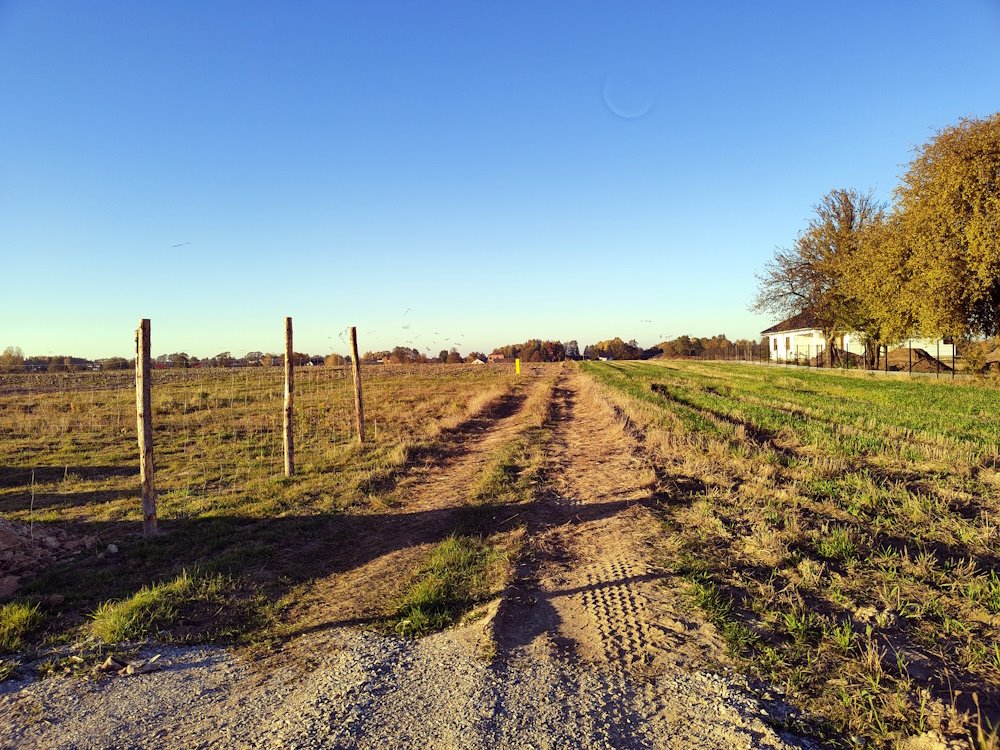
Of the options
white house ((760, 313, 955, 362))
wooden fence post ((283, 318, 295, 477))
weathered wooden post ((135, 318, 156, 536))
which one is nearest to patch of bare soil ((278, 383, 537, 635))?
wooden fence post ((283, 318, 295, 477))

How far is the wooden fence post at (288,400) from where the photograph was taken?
10672 millimetres

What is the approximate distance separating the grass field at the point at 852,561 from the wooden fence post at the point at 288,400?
712 cm

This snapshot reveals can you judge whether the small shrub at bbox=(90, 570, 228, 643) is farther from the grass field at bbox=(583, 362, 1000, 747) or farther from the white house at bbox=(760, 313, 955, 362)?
the white house at bbox=(760, 313, 955, 362)

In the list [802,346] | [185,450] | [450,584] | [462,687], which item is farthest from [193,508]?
[802,346]

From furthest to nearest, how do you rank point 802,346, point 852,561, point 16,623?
point 802,346 → point 852,561 → point 16,623

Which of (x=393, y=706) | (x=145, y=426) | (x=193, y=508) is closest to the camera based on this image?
(x=393, y=706)

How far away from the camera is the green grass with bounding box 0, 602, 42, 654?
14.0 ft

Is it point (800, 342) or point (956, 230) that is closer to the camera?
point (956, 230)

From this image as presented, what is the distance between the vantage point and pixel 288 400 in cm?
1120

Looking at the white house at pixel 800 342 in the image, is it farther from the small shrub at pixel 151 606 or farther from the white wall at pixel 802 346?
the small shrub at pixel 151 606

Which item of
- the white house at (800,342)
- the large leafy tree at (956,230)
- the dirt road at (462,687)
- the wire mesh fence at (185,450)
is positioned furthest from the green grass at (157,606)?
the white house at (800,342)

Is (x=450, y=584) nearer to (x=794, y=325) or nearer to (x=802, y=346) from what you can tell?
(x=802, y=346)

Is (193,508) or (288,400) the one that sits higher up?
Answer: (288,400)

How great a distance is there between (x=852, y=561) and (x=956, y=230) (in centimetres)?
2560
